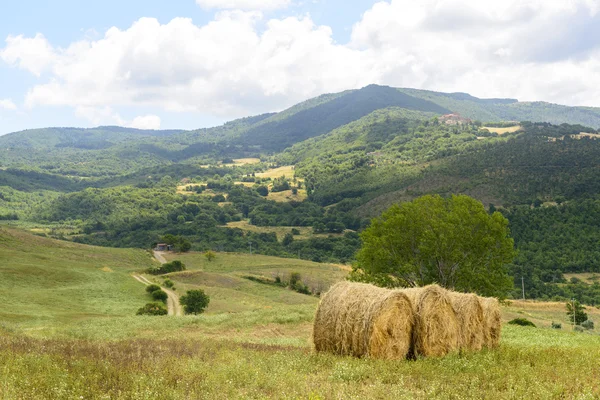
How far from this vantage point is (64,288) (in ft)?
150

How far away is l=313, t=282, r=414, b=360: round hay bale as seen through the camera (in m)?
13.4

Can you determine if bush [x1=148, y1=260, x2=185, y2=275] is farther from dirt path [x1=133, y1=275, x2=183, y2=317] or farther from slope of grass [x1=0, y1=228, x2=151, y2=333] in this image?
dirt path [x1=133, y1=275, x2=183, y2=317]

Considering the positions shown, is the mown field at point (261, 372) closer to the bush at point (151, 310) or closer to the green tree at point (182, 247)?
the bush at point (151, 310)

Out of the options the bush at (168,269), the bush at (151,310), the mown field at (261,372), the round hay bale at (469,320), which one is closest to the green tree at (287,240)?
the bush at (168,269)

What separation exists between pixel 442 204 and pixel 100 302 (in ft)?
97.7

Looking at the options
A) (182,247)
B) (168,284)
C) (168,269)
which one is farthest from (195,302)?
(182,247)

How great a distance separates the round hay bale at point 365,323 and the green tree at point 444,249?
58.0 feet

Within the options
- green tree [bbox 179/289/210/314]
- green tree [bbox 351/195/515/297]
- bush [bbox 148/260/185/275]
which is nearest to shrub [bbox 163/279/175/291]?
bush [bbox 148/260/185/275]

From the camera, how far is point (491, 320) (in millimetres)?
16078

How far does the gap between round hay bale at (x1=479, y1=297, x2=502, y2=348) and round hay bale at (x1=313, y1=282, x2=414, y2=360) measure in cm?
335

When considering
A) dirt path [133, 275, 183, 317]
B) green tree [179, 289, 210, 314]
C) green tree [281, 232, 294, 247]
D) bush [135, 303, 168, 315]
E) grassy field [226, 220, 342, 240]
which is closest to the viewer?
bush [135, 303, 168, 315]

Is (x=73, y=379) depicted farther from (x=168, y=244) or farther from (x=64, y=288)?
(x=168, y=244)

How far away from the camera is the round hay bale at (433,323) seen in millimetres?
14164

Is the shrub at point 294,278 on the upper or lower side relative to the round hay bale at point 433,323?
lower
